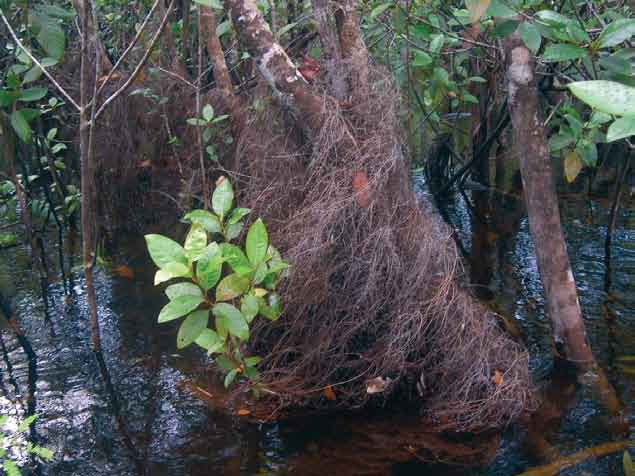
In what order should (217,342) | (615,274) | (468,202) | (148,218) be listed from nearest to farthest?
(217,342) → (615,274) → (148,218) → (468,202)

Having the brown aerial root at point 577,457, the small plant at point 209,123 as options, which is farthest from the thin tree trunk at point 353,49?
the brown aerial root at point 577,457

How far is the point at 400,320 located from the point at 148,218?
352cm

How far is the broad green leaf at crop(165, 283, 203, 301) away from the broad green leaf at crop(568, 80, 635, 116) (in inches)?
77.9

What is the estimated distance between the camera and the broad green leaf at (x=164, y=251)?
2854mm

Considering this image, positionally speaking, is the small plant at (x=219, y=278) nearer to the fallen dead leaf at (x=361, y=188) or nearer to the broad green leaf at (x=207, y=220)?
the broad green leaf at (x=207, y=220)

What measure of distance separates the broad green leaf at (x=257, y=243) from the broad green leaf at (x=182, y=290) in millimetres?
266

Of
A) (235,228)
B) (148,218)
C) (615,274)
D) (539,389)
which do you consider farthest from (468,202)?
(235,228)

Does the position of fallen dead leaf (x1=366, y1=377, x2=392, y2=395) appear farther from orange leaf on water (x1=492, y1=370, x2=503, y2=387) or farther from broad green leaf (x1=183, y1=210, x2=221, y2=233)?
broad green leaf (x1=183, y1=210, x2=221, y2=233)

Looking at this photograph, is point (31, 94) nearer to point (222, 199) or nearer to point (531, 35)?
point (222, 199)

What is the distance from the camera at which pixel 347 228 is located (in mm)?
3432

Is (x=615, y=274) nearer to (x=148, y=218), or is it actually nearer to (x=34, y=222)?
(x=148, y=218)

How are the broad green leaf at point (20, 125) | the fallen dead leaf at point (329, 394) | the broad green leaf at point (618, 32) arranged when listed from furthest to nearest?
the broad green leaf at point (20, 125) < the fallen dead leaf at point (329, 394) < the broad green leaf at point (618, 32)

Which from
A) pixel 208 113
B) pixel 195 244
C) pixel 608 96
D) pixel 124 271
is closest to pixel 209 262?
pixel 195 244

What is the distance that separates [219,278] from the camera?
115 inches
